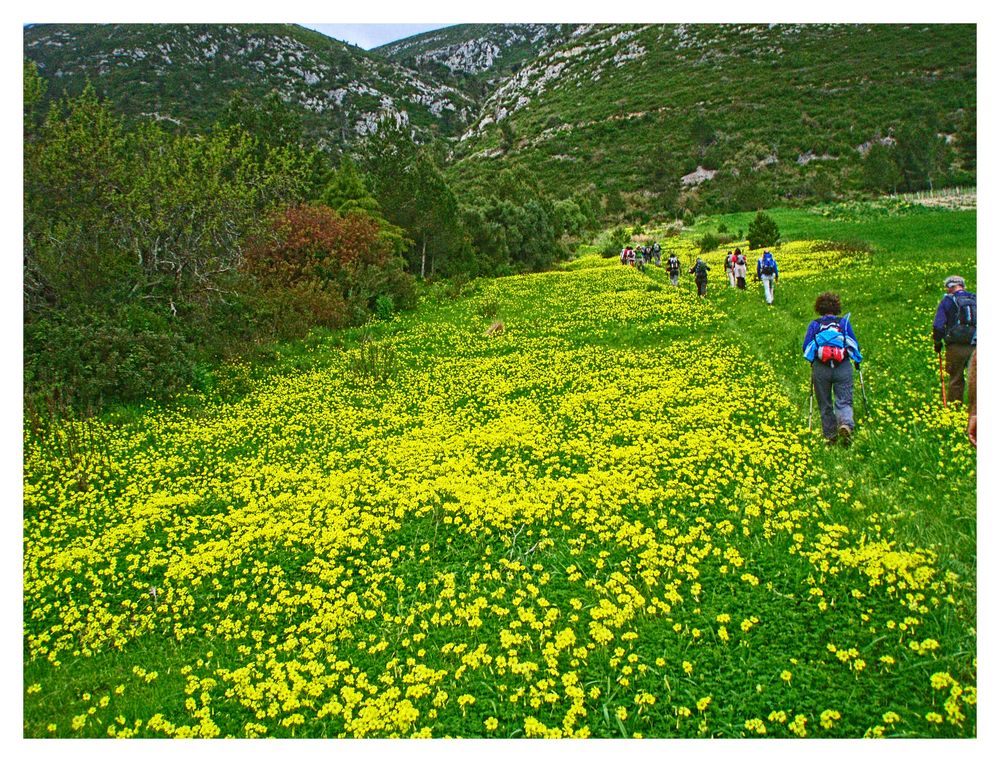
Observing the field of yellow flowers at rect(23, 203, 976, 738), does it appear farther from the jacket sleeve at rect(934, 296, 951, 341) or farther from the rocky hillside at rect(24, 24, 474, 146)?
the rocky hillside at rect(24, 24, 474, 146)

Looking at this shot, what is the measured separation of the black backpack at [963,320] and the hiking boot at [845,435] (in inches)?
101

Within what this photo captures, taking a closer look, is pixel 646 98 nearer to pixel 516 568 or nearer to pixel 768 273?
pixel 768 273

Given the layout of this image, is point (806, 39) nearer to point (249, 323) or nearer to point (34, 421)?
point (249, 323)

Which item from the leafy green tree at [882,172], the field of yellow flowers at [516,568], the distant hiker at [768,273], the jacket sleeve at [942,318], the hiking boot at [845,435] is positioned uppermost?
the leafy green tree at [882,172]

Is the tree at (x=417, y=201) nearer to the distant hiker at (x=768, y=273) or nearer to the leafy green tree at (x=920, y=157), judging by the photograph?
the distant hiker at (x=768, y=273)

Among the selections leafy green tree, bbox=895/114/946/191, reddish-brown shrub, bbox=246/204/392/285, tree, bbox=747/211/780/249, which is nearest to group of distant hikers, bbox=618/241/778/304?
tree, bbox=747/211/780/249

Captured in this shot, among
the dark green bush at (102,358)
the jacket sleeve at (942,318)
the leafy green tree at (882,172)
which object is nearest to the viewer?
the jacket sleeve at (942,318)

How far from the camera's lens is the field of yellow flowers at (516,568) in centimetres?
521

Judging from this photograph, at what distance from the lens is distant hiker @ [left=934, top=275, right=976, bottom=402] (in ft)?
32.7

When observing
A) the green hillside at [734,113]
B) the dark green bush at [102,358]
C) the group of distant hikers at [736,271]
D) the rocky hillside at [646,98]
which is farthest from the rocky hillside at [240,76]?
the dark green bush at [102,358]

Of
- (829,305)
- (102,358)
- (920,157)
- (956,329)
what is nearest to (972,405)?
(956,329)

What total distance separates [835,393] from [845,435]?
2.21 feet

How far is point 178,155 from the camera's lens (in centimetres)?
2072
